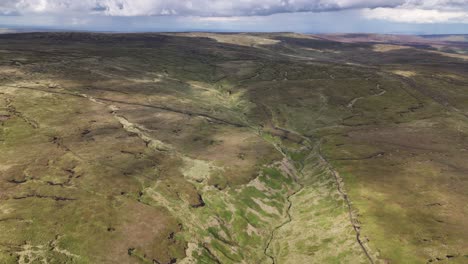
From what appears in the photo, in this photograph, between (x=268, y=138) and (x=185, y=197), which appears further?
(x=268, y=138)

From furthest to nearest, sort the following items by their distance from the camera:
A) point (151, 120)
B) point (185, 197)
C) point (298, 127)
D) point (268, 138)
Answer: point (298, 127), point (268, 138), point (151, 120), point (185, 197)

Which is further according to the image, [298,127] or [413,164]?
[298,127]

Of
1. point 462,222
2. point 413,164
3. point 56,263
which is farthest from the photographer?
point 413,164

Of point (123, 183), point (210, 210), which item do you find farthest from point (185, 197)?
point (123, 183)

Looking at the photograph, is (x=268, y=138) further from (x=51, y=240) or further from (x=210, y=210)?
(x=51, y=240)

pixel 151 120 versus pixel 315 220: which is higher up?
pixel 151 120

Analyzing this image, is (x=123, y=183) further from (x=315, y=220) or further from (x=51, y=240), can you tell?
(x=315, y=220)

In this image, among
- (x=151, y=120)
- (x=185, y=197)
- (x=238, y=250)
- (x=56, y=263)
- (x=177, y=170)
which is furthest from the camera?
(x=151, y=120)

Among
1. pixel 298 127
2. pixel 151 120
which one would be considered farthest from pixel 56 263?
pixel 298 127

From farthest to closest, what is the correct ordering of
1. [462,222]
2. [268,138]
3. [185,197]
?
1. [268,138]
2. [185,197]
3. [462,222]
